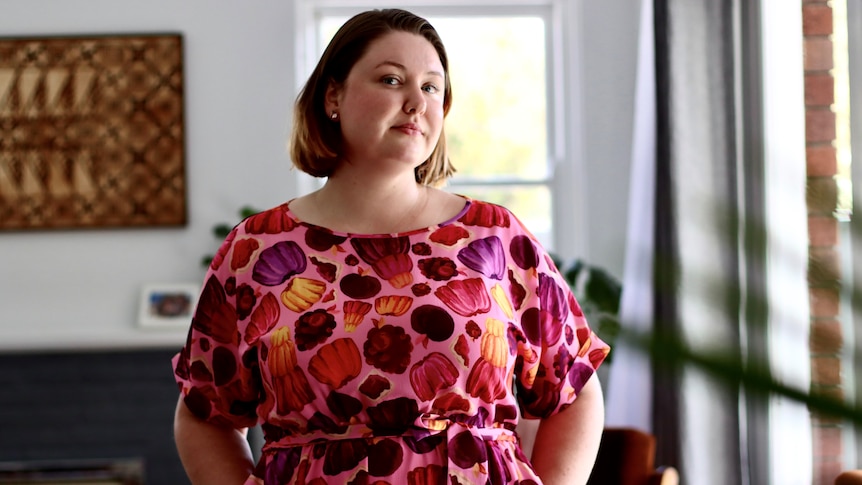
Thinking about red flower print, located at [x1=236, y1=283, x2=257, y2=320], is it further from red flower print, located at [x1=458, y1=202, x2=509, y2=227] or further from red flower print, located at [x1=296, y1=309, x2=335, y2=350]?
red flower print, located at [x1=458, y1=202, x2=509, y2=227]

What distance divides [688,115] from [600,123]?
1292 mm

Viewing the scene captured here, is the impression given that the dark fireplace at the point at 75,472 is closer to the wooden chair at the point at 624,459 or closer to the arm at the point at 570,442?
the wooden chair at the point at 624,459

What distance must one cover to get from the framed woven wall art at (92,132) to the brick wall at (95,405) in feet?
1.78

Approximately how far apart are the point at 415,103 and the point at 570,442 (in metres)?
0.50

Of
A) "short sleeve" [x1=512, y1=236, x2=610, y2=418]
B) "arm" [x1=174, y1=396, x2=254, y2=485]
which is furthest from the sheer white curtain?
"arm" [x1=174, y1=396, x2=254, y2=485]

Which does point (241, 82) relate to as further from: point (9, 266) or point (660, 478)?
point (660, 478)

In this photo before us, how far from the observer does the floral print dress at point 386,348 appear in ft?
4.10

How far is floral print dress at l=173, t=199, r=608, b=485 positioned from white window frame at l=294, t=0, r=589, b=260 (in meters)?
2.69

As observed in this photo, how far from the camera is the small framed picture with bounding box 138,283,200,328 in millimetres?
3885

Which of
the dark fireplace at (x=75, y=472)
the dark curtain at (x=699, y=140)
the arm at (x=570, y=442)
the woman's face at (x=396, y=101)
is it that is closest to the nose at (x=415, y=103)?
the woman's face at (x=396, y=101)

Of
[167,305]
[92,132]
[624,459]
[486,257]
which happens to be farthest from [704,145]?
[92,132]

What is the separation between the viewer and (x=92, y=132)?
4.03 meters

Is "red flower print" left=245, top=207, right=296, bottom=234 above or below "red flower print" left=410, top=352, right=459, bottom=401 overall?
above

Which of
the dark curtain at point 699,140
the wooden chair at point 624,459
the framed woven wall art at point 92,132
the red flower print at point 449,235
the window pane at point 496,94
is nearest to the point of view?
the red flower print at point 449,235
